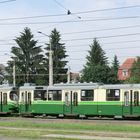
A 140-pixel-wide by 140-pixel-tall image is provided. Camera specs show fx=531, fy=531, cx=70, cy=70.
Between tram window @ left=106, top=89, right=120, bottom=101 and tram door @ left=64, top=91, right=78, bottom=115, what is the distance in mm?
3007

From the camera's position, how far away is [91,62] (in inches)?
4577

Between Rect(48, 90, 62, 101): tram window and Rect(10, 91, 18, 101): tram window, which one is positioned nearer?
Rect(48, 90, 62, 101): tram window

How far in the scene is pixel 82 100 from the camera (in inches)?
1753

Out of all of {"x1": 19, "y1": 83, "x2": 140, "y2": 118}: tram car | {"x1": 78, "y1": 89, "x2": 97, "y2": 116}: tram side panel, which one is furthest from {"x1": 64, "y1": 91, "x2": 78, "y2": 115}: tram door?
{"x1": 78, "y1": 89, "x2": 97, "y2": 116}: tram side panel

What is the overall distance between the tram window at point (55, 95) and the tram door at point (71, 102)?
0.83m

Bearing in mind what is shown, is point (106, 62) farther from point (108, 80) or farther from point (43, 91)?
point (43, 91)

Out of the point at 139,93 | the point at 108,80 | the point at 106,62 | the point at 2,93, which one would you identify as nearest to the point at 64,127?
the point at 139,93

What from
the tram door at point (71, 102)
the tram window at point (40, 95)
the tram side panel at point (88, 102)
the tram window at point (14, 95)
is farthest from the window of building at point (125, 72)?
the tram side panel at point (88, 102)

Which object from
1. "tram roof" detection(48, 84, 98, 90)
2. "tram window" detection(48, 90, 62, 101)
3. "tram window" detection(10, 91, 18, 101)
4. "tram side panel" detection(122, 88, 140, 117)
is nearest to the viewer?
"tram side panel" detection(122, 88, 140, 117)

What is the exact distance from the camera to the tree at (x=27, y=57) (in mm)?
106188

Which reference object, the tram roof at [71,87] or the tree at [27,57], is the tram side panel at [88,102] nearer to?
the tram roof at [71,87]

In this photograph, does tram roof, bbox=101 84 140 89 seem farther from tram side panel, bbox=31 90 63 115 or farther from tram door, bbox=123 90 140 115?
tram side panel, bbox=31 90 63 115

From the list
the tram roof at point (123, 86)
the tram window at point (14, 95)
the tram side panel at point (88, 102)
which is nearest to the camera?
the tram roof at point (123, 86)

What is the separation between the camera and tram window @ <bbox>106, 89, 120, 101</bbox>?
4241 centimetres
